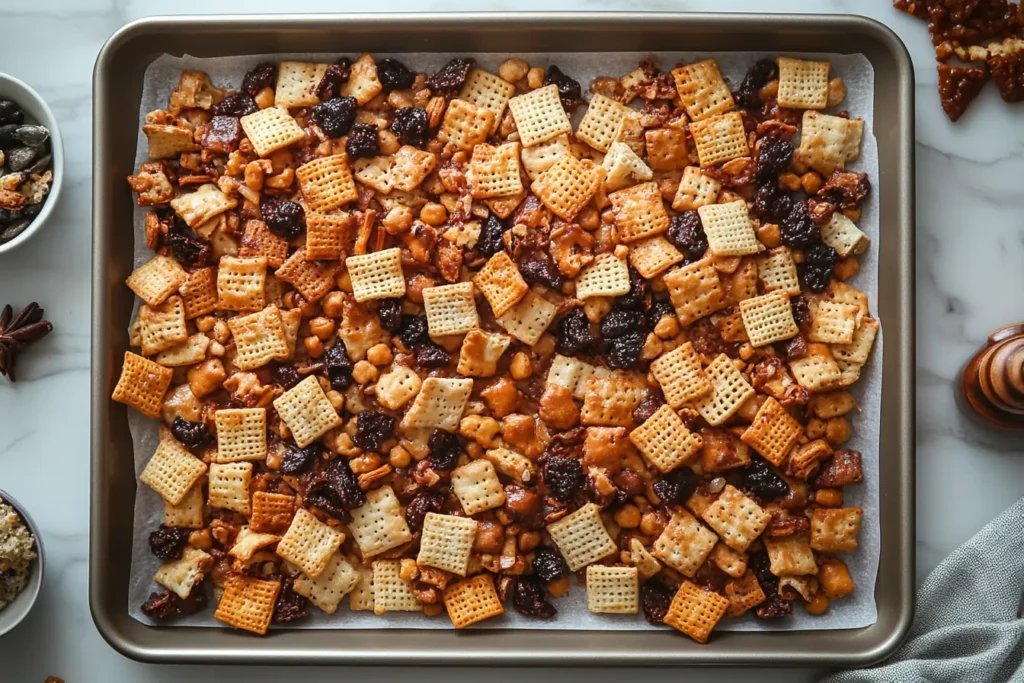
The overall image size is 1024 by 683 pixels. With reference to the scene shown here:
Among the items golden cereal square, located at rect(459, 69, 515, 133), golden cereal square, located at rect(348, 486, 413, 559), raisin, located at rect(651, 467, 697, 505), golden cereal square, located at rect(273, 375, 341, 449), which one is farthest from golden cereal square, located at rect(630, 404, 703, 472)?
golden cereal square, located at rect(459, 69, 515, 133)

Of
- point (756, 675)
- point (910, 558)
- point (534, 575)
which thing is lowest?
point (756, 675)

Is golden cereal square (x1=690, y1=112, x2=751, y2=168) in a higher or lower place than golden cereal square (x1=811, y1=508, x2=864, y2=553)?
higher

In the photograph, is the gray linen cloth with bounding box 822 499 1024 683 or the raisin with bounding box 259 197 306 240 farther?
the raisin with bounding box 259 197 306 240

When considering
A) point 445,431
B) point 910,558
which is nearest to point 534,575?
point 445,431

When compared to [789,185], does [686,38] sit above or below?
above

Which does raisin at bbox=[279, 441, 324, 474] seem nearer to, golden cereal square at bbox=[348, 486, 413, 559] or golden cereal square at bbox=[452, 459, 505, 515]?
golden cereal square at bbox=[348, 486, 413, 559]

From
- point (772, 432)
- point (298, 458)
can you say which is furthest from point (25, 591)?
point (772, 432)

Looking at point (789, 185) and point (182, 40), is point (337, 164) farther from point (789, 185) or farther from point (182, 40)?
point (789, 185)
